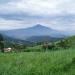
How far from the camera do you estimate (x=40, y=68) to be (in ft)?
53.6

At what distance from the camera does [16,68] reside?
16.6 metres

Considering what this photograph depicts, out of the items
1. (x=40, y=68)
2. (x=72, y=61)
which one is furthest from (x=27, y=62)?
(x=72, y=61)

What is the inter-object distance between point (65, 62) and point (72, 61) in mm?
421

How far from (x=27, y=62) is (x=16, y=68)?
1280 mm

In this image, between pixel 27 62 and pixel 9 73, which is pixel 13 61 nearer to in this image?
pixel 27 62

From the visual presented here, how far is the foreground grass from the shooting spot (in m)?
15.9

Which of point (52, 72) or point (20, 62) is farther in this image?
point (20, 62)

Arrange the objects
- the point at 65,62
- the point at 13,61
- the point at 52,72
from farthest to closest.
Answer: the point at 13,61 → the point at 65,62 → the point at 52,72

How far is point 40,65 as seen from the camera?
1691cm

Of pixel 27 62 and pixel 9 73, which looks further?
pixel 27 62

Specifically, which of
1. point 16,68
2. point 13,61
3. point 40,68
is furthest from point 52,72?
point 13,61

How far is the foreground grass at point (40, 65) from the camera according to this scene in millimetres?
15883

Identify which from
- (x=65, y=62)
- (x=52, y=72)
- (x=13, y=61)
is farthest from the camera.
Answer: (x=13, y=61)

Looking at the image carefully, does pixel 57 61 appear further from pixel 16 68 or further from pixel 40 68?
pixel 16 68
